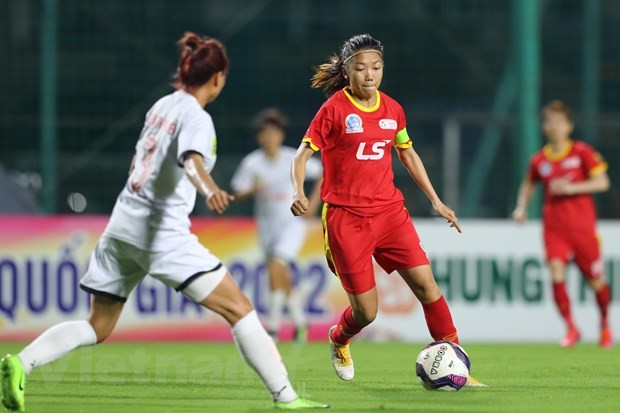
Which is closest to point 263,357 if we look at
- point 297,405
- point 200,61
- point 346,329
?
point 297,405

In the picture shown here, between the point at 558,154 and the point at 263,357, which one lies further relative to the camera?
the point at 558,154

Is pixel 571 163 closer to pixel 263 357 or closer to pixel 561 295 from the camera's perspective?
pixel 561 295

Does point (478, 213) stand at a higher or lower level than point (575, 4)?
lower

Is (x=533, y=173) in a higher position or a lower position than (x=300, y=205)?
lower

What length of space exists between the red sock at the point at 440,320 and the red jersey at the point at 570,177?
4695 mm

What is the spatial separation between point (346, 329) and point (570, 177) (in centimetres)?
486

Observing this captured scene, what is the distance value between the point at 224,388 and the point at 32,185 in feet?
26.0

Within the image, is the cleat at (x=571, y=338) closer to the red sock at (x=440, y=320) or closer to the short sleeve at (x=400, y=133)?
the red sock at (x=440, y=320)

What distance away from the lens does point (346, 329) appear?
27.3 feet

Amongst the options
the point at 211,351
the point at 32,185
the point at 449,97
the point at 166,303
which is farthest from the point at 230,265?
the point at 449,97

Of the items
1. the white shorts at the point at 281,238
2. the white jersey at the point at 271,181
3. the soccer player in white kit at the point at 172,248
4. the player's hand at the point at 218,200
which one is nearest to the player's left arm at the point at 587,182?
the white jersey at the point at 271,181

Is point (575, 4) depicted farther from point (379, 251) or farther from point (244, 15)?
point (379, 251)

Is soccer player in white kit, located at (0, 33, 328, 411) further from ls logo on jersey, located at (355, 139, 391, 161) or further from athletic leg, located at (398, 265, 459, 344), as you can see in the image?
athletic leg, located at (398, 265, 459, 344)

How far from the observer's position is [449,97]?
57.4 feet
